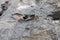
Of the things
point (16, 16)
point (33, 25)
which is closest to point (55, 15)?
point (33, 25)

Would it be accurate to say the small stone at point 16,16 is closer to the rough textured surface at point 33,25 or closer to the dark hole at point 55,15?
the rough textured surface at point 33,25

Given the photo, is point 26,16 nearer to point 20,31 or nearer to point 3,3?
point 20,31

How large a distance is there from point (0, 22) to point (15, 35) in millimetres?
400

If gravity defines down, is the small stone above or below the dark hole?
below

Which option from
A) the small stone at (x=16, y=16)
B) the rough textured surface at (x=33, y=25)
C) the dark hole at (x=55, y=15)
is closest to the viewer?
the rough textured surface at (x=33, y=25)

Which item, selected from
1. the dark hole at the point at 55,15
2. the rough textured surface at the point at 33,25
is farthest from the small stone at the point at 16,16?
the dark hole at the point at 55,15

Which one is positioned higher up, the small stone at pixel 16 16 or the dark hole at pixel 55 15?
the dark hole at pixel 55 15

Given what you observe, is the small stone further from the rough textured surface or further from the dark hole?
the dark hole

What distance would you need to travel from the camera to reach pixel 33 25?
2.13 metres

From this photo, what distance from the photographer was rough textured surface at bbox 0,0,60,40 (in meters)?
2.01

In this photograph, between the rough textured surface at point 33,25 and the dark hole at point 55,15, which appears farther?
the dark hole at point 55,15

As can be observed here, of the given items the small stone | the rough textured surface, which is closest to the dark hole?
the rough textured surface

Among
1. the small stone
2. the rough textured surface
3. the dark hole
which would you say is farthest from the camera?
the small stone

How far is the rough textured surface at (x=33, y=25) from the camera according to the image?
201cm
